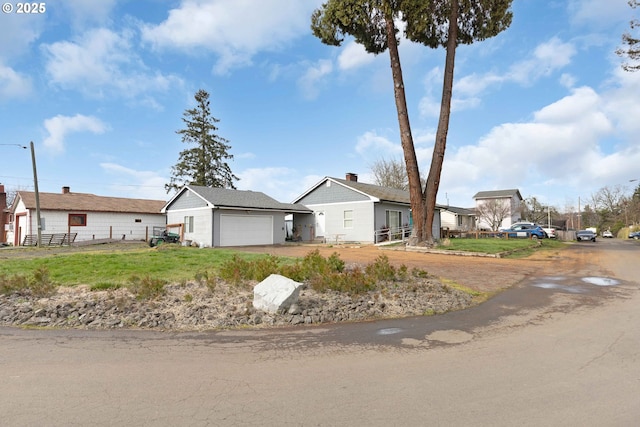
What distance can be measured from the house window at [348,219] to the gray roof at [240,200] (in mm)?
3395

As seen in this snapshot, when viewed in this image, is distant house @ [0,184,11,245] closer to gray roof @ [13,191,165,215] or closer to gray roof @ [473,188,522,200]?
gray roof @ [13,191,165,215]

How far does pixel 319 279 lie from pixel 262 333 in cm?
240

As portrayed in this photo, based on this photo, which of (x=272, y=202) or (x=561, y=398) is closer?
(x=561, y=398)

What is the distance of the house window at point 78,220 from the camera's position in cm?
2736

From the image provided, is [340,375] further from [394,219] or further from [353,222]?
[394,219]

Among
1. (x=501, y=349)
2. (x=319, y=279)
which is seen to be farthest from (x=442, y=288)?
(x=501, y=349)

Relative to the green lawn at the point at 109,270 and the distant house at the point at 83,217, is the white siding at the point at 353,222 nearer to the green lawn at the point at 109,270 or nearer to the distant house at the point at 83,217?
the green lawn at the point at 109,270

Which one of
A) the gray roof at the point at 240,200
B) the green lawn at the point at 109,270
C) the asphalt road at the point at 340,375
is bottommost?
the asphalt road at the point at 340,375

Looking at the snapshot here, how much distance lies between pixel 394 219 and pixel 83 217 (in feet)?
79.0

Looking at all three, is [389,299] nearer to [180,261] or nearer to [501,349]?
[501,349]

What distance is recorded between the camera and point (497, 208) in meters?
48.6

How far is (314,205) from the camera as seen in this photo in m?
28.8

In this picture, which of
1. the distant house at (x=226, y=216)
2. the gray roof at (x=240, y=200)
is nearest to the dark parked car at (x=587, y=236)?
the gray roof at (x=240, y=200)

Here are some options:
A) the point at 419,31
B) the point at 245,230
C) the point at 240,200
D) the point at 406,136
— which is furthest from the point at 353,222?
the point at 419,31
